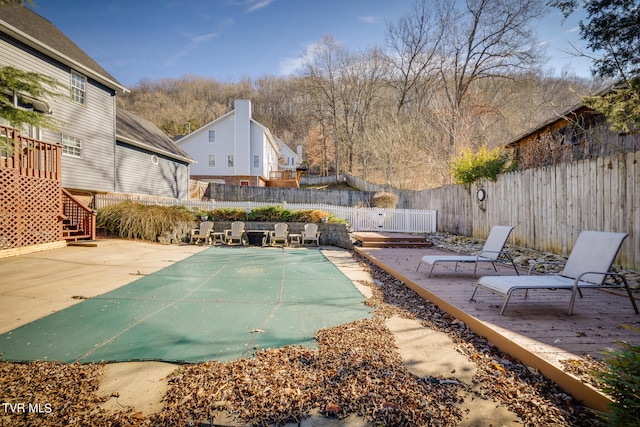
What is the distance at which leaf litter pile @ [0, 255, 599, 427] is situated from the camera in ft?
6.24

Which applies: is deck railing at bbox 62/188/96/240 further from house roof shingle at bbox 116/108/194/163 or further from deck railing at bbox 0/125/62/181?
house roof shingle at bbox 116/108/194/163

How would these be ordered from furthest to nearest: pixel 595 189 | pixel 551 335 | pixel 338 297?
pixel 595 189
pixel 338 297
pixel 551 335

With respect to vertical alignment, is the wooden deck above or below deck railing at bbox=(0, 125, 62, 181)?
below

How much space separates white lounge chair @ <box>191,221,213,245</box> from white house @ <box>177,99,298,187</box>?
660 inches

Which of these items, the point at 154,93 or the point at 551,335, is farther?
the point at 154,93

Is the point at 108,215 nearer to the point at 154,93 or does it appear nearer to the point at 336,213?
the point at 336,213

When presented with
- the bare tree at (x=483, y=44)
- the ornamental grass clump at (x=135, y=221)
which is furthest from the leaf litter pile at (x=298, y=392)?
the bare tree at (x=483, y=44)

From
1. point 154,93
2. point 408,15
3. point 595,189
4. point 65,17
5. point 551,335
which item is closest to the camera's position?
point 551,335

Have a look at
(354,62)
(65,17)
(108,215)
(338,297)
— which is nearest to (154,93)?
(354,62)

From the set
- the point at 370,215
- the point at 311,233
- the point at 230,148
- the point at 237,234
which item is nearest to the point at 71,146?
the point at 237,234

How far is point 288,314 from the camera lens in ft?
12.9

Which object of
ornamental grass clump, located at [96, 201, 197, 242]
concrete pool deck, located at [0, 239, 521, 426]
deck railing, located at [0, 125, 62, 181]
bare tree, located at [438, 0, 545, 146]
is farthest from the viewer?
bare tree, located at [438, 0, 545, 146]

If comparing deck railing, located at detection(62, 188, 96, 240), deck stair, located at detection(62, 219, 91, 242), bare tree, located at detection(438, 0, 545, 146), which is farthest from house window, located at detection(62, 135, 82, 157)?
bare tree, located at detection(438, 0, 545, 146)

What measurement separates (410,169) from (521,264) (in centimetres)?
1692
